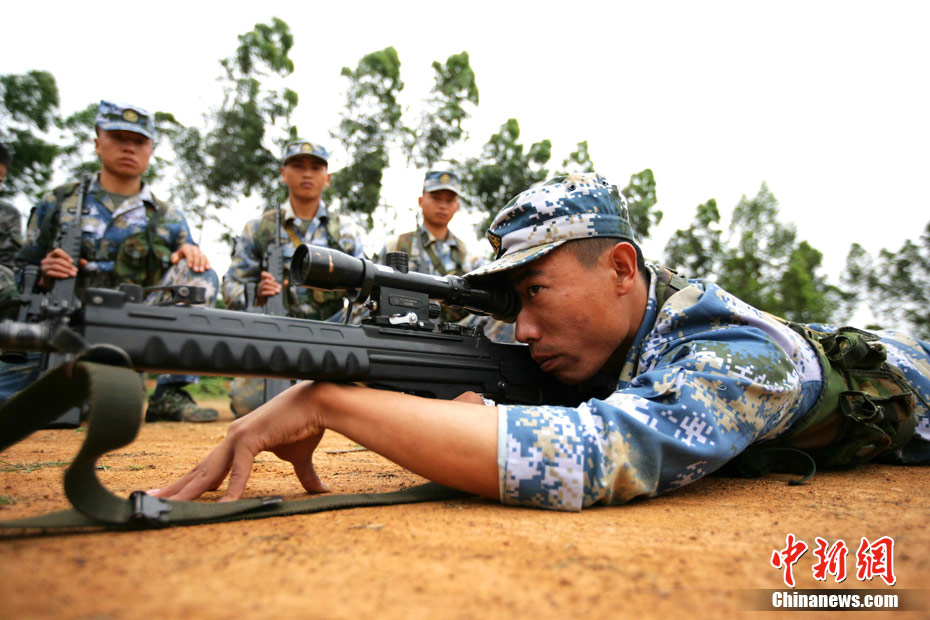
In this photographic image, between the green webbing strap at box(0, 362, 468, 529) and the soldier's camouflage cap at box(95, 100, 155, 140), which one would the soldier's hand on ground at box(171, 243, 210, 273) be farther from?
the green webbing strap at box(0, 362, 468, 529)

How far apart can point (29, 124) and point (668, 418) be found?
69.7 feet

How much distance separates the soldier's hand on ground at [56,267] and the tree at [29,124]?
15086 millimetres

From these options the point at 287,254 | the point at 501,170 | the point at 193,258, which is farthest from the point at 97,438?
the point at 501,170

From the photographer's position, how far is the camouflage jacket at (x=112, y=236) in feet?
18.4

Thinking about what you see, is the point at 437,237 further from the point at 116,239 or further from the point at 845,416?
the point at 845,416

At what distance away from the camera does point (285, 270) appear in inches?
272

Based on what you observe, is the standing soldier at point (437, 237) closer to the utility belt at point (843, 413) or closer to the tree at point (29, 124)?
the utility belt at point (843, 413)

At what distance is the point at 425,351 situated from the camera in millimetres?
2404

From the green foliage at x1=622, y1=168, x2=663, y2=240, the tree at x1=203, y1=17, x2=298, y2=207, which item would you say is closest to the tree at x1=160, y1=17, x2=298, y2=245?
the tree at x1=203, y1=17, x2=298, y2=207

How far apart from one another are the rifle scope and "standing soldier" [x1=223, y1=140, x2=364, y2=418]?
434 centimetres

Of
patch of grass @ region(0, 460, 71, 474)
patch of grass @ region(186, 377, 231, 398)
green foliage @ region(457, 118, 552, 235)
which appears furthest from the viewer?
green foliage @ region(457, 118, 552, 235)

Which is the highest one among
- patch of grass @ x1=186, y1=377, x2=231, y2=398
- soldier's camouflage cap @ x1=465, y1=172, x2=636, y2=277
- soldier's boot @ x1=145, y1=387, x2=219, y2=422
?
soldier's camouflage cap @ x1=465, y1=172, x2=636, y2=277

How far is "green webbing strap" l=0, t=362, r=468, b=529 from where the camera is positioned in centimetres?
161
